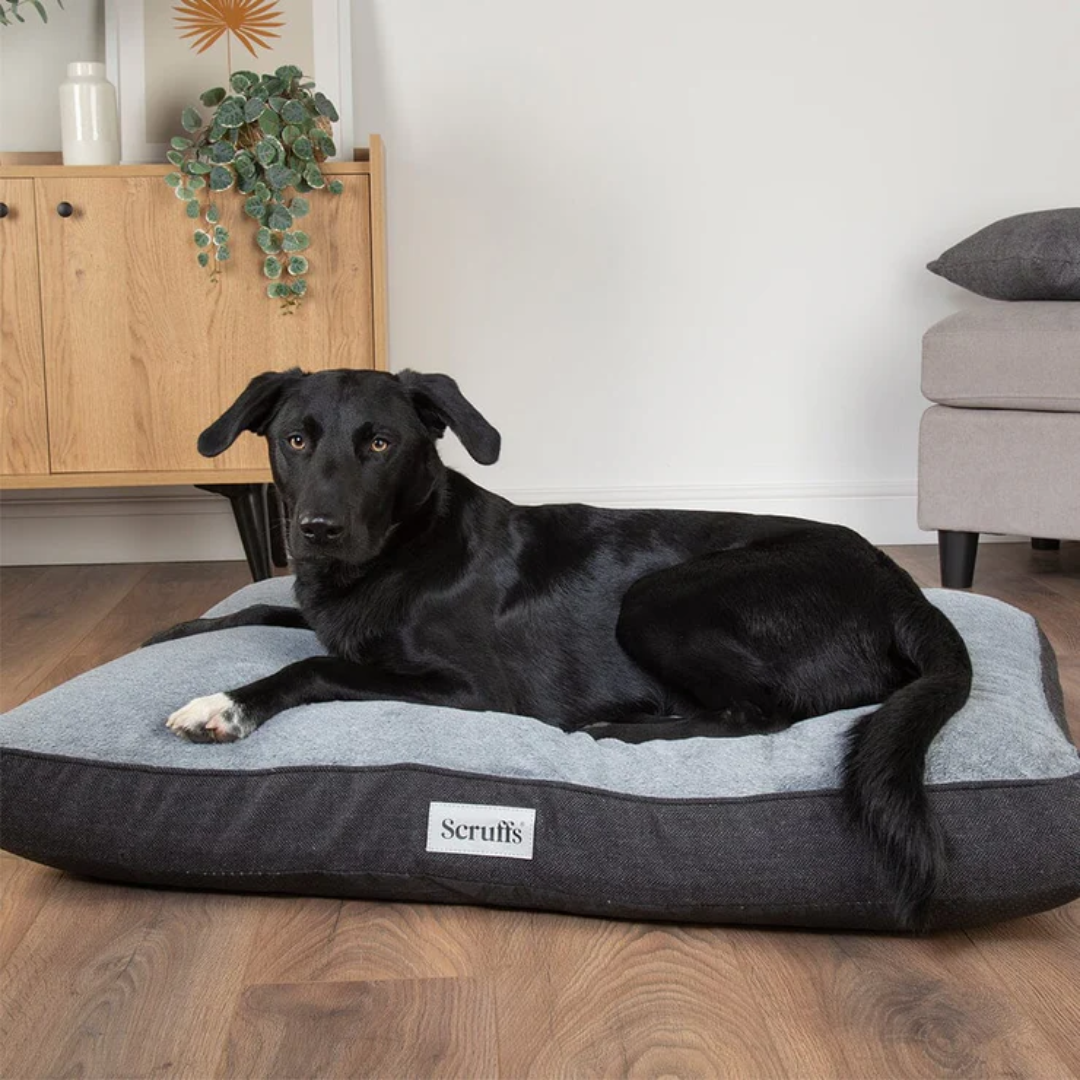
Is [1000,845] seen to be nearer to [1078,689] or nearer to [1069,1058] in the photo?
[1069,1058]

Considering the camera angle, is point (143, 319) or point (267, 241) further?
point (143, 319)

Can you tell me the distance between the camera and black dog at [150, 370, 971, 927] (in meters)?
1.99

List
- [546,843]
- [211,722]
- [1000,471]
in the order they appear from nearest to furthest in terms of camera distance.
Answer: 1. [546,843]
2. [211,722]
3. [1000,471]

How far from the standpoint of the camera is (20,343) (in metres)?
3.38

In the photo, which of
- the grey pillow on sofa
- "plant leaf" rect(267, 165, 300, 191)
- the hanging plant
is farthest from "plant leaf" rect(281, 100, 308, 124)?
the grey pillow on sofa

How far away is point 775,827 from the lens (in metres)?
1.64

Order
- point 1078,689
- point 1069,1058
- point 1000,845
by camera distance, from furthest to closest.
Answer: point 1078,689, point 1000,845, point 1069,1058

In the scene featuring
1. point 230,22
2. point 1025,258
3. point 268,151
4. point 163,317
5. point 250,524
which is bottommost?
point 250,524

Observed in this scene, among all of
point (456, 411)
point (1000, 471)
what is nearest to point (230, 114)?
point (456, 411)

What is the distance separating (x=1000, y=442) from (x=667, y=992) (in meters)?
2.47

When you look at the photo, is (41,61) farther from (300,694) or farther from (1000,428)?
(1000,428)

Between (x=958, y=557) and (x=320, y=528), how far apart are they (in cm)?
229

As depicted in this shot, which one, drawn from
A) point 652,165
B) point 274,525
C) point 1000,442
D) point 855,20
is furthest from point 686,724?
point 855,20

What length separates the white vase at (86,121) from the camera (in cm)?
344
